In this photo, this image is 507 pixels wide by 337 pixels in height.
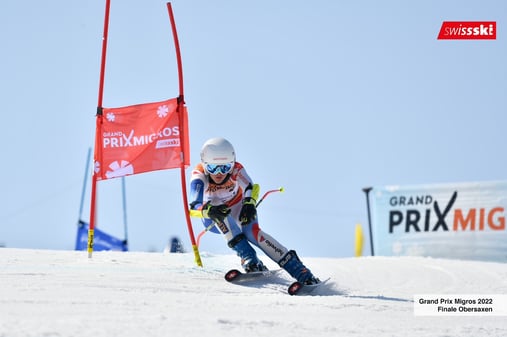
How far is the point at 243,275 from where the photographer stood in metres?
7.24

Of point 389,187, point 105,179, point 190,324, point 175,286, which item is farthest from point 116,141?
point 389,187

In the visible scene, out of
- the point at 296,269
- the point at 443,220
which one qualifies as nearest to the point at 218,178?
the point at 296,269

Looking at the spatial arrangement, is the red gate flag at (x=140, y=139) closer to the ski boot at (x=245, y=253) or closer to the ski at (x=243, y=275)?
the ski boot at (x=245, y=253)

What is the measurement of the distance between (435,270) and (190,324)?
5.05m

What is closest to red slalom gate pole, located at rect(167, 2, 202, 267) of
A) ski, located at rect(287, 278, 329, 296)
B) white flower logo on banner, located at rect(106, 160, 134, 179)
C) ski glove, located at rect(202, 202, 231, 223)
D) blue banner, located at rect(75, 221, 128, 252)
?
white flower logo on banner, located at rect(106, 160, 134, 179)

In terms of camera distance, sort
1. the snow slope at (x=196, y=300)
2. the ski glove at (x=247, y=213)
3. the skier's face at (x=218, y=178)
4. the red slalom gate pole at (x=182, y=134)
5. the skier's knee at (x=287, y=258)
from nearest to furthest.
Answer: the snow slope at (x=196, y=300) → the skier's knee at (x=287, y=258) → the ski glove at (x=247, y=213) → the skier's face at (x=218, y=178) → the red slalom gate pole at (x=182, y=134)

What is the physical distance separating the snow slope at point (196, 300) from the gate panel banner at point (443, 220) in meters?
4.75

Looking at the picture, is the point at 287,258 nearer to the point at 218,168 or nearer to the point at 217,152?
the point at 218,168

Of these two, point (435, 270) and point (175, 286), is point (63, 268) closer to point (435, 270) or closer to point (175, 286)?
point (175, 286)

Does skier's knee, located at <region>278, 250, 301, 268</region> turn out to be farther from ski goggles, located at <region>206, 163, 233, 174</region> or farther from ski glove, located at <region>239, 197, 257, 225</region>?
ski goggles, located at <region>206, 163, 233, 174</region>

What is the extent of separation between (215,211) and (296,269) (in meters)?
0.88

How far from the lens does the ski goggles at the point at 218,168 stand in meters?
7.61

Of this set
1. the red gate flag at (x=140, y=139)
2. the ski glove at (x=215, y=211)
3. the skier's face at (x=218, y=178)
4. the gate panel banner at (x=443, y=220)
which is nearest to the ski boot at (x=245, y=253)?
the ski glove at (x=215, y=211)

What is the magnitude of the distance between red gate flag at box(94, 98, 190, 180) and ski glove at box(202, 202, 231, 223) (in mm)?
1014
